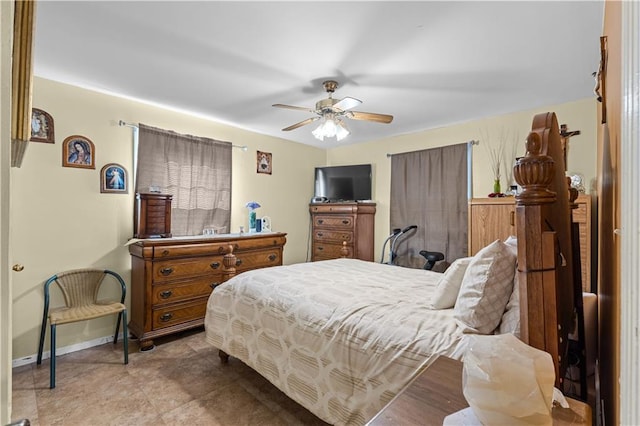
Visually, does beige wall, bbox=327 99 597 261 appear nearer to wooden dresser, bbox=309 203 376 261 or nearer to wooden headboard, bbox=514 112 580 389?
wooden dresser, bbox=309 203 376 261

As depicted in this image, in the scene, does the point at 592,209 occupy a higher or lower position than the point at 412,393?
higher

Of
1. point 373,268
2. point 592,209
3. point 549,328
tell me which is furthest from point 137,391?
point 592,209

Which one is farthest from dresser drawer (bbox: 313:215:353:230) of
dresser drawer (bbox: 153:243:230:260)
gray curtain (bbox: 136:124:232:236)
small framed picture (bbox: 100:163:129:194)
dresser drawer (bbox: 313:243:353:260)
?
small framed picture (bbox: 100:163:129:194)

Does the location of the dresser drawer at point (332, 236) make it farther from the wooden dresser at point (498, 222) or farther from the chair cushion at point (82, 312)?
the chair cushion at point (82, 312)

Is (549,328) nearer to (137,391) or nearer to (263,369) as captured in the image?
(263,369)

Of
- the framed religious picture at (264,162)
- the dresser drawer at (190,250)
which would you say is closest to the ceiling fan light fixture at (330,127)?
the dresser drawer at (190,250)

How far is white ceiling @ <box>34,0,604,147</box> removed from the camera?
66.5 inches

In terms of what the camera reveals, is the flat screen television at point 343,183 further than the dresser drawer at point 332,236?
Yes

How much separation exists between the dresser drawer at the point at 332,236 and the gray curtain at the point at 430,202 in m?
0.67

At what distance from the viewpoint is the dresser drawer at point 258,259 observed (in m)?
3.46

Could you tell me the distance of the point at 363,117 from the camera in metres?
2.64

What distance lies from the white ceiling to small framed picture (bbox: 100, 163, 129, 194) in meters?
0.75

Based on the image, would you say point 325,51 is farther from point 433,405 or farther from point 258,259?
point 258,259

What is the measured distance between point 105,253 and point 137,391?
1.45 metres
